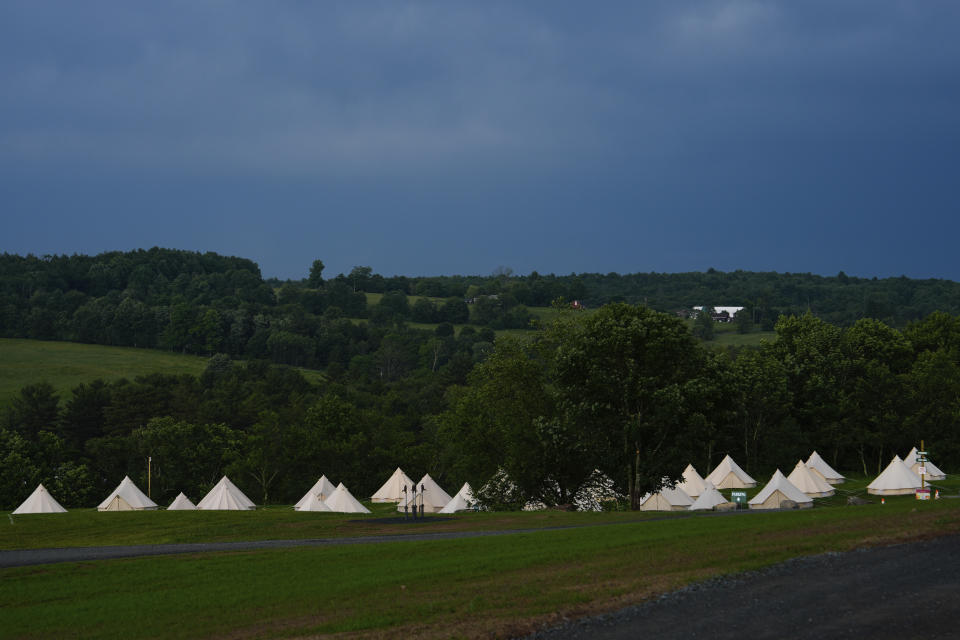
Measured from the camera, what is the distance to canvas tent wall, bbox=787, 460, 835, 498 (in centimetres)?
5872

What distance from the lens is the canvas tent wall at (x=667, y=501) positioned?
54.0 meters

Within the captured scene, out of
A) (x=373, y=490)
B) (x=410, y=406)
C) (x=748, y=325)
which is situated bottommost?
(x=373, y=490)

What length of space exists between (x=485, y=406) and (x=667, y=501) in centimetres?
1247

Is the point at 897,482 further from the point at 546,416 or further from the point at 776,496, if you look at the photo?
the point at 546,416

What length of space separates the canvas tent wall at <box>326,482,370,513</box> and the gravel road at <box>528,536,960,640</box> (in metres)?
43.0

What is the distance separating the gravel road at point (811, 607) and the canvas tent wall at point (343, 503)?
43.0 metres

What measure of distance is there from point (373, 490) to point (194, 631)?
73.8m

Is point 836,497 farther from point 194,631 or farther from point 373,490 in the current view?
point 194,631

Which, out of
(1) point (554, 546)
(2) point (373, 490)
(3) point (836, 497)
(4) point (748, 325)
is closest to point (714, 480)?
(3) point (836, 497)

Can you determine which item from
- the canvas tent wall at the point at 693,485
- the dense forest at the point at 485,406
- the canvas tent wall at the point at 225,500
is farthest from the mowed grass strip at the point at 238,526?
the canvas tent wall at the point at 693,485

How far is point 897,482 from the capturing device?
5725cm

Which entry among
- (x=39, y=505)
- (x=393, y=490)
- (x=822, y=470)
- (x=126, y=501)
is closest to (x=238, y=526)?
(x=39, y=505)

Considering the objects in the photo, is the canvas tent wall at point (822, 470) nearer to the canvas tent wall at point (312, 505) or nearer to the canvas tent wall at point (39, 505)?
the canvas tent wall at point (312, 505)

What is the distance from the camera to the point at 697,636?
42.5 feet
